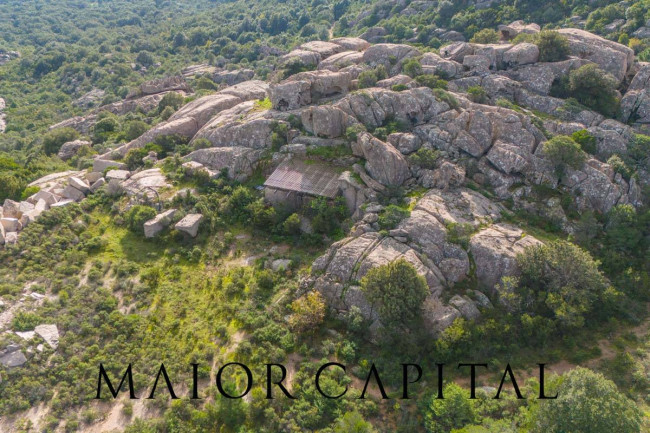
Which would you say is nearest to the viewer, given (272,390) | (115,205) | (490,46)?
(272,390)

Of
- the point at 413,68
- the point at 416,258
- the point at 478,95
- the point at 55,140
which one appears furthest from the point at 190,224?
the point at 55,140

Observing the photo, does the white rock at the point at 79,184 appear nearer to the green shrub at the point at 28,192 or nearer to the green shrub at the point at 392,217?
the green shrub at the point at 28,192

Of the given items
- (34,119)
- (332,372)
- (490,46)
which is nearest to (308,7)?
(34,119)

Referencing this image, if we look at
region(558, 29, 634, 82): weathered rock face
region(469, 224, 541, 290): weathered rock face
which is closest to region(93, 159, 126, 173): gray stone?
region(469, 224, 541, 290): weathered rock face

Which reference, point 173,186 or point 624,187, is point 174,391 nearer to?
point 173,186

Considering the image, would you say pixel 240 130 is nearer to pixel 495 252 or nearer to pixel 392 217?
pixel 392 217

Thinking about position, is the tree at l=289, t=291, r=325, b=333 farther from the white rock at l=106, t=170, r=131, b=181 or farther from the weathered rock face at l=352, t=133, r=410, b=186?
the white rock at l=106, t=170, r=131, b=181

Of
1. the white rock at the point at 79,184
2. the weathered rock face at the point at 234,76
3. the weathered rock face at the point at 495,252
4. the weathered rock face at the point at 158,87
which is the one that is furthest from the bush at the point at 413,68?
the weathered rock face at the point at 234,76
